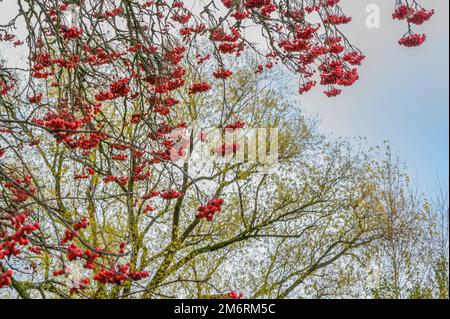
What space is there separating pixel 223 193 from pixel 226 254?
149 cm

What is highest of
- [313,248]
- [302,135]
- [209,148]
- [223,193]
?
[302,135]

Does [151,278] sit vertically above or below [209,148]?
below

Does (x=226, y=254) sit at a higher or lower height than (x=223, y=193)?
lower

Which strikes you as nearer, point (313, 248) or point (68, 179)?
point (68, 179)

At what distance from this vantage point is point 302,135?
→ 15.6 meters

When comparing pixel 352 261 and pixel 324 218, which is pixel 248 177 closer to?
pixel 324 218

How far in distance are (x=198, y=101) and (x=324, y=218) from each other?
4448 mm

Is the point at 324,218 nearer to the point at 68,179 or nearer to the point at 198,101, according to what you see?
the point at 198,101

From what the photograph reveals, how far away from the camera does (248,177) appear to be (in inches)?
572
